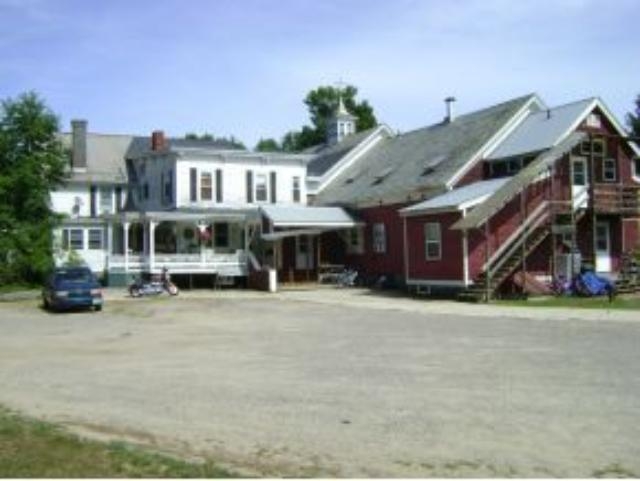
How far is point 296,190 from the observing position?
4738 cm

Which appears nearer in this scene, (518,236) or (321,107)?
(518,236)

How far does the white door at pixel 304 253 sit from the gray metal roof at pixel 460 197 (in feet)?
22.8

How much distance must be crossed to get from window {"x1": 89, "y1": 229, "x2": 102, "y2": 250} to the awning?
11195mm

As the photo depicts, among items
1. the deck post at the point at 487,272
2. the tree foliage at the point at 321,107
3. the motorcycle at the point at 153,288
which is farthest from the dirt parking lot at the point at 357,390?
the tree foliage at the point at 321,107

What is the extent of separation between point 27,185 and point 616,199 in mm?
26493

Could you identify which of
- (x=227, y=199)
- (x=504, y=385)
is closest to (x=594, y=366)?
(x=504, y=385)

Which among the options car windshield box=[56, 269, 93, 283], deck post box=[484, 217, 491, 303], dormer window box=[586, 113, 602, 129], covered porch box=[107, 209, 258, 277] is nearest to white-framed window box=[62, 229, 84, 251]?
covered porch box=[107, 209, 258, 277]

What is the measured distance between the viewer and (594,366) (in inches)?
587

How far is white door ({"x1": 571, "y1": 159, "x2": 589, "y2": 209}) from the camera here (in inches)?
1415

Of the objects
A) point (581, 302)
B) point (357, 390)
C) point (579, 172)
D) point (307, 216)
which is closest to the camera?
point (357, 390)

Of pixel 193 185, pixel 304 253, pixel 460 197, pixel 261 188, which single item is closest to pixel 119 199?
pixel 193 185

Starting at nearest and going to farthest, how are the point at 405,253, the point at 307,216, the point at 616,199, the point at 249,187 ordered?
the point at 616,199 → the point at 405,253 → the point at 307,216 → the point at 249,187

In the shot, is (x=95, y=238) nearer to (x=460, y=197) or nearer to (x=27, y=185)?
(x=27, y=185)

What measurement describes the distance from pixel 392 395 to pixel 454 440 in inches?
119
